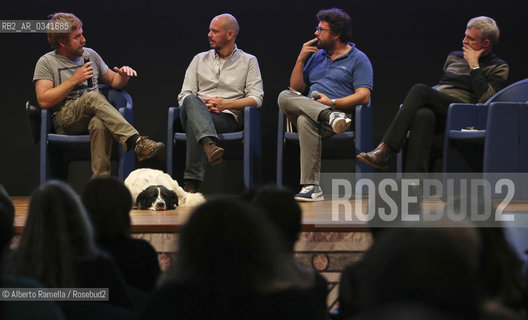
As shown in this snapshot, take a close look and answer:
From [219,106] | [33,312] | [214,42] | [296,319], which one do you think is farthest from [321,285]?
[214,42]

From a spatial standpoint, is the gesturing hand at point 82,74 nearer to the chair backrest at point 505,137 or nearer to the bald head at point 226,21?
the bald head at point 226,21

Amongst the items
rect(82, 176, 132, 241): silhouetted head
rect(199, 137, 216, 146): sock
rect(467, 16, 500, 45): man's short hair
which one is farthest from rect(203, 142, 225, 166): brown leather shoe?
rect(82, 176, 132, 241): silhouetted head

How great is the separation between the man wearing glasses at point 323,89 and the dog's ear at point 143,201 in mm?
874

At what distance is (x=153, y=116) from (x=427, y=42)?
2036mm

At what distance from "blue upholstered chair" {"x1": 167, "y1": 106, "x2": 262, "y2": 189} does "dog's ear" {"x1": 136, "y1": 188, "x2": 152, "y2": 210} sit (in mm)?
387

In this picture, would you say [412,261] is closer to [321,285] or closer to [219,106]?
[321,285]

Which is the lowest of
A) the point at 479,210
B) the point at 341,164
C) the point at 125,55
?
the point at 341,164

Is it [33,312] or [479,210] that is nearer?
[33,312]

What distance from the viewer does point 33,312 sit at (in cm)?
121

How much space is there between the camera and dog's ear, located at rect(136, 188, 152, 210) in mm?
3916

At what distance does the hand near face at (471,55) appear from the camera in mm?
4312

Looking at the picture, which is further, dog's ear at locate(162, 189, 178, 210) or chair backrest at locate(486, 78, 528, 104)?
chair backrest at locate(486, 78, 528, 104)

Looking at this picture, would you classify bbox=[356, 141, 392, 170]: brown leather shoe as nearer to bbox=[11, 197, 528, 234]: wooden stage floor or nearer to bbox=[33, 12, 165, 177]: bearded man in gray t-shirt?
bbox=[11, 197, 528, 234]: wooden stage floor

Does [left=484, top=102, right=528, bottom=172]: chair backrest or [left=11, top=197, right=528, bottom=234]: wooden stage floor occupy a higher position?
[left=484, top=102, right=528, bottom=172]: chair backrest
